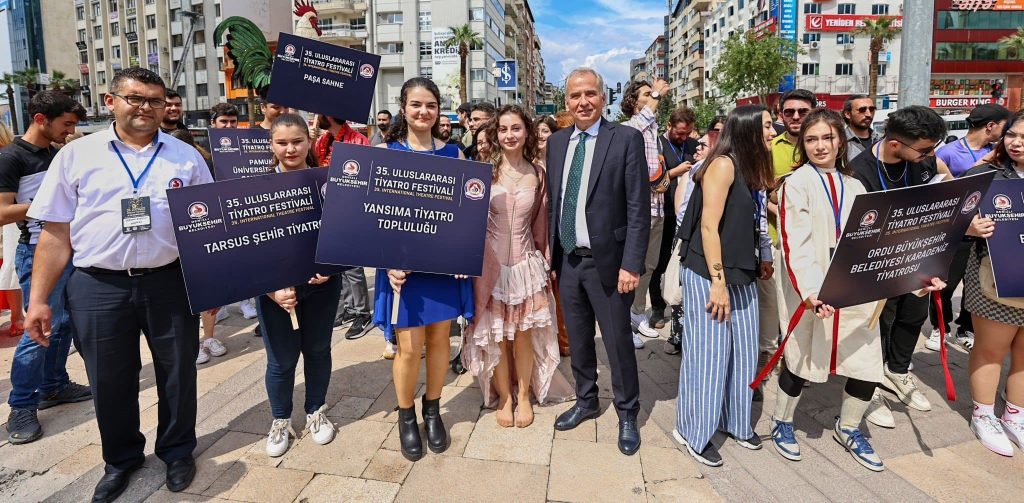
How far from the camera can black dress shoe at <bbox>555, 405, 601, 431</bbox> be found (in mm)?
3455

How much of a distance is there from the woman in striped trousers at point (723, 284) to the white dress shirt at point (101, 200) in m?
2.77

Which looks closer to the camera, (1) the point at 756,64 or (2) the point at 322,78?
(2) the point at 322,78

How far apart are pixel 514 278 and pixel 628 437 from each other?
1.16m

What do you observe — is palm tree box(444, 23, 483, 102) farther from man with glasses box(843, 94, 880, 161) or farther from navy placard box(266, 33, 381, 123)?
man with glasses box(843, 94, 880, 161)

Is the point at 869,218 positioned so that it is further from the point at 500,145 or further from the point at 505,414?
the point at 505,414

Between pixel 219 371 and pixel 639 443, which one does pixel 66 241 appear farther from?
pixel 639 443

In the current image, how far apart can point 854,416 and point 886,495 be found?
49 cm

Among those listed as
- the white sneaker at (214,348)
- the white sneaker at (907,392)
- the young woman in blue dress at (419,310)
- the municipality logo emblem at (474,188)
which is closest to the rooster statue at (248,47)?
the white sneaker at (214,348)

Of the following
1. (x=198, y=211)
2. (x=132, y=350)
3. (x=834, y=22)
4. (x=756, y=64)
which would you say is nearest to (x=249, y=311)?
(x=132, y=350)

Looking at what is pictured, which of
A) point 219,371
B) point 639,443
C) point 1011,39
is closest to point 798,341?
point 639,443

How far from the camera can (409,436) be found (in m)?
3.16

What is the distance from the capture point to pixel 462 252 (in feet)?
9.52

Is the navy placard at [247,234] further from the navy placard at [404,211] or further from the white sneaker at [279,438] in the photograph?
the white sneaker at [279,438]

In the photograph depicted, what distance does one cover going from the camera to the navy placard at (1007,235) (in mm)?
3035
